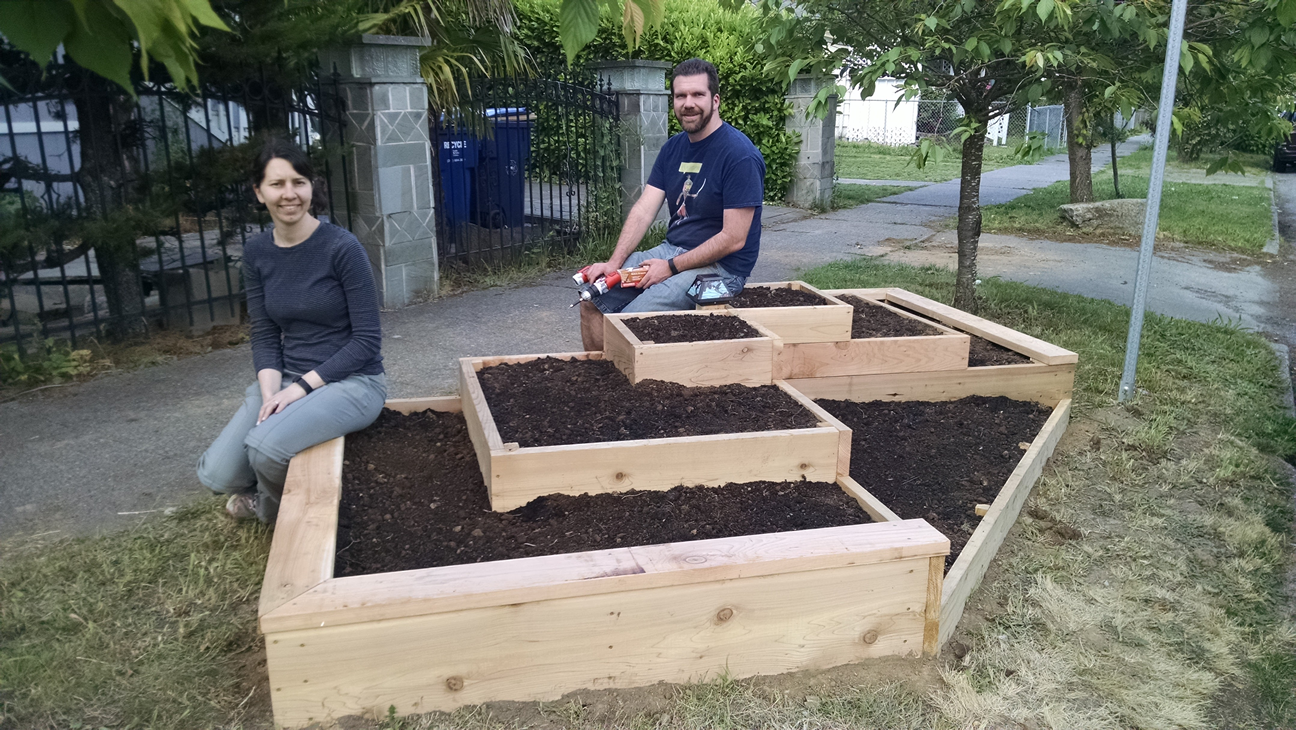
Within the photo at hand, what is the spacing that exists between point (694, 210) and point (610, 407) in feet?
5.34

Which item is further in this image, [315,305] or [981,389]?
[981,389]

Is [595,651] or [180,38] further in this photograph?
[595,651]

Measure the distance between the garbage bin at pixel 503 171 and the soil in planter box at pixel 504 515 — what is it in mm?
5888

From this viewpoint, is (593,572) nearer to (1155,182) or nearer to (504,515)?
(504,515)

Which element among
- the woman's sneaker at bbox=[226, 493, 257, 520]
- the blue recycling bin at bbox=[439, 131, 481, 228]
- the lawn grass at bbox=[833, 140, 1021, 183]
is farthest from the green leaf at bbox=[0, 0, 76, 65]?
the lawn grass at bbox=[833, 140, 1021, 183]

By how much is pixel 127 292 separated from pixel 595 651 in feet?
16.8

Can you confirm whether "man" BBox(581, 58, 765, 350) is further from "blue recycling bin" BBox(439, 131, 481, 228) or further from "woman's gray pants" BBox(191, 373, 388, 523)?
"blue recycling bin" BBox(439, 131, 481, 228)

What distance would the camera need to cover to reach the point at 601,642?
2633 millimetres

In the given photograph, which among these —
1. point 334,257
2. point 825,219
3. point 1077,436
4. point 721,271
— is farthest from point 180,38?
point 825,219

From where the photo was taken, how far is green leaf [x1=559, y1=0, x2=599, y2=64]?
1314mm

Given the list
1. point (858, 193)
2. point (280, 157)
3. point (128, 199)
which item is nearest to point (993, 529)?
point (280, 157)

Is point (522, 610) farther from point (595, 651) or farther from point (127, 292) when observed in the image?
point (127, 292)

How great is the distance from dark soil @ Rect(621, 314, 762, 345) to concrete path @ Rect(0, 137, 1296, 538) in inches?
59.5

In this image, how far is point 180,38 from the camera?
1118 mm
